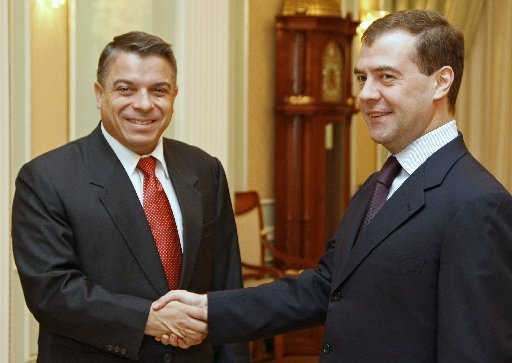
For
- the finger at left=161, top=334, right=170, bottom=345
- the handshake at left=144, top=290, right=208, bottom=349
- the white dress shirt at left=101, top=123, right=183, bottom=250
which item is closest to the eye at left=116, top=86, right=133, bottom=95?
the white dress shirt at left=101, top=123, right=183, bottom=250

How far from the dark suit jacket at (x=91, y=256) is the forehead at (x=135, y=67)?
20cm

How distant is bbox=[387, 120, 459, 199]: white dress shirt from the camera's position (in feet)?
7.58

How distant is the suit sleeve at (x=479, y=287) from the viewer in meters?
2.04

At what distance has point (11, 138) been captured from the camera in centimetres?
421

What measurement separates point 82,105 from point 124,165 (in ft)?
7.57

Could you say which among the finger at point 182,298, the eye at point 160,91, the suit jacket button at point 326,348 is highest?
the eye at point 160,91

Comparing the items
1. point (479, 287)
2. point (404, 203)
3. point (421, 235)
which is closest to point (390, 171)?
point (404, 203)

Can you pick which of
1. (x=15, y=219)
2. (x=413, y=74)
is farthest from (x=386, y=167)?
(x=15, y=219)

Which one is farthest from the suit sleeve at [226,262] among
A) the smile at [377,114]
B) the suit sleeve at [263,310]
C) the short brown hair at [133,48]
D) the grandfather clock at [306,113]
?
the grandfather clock at [306,113]

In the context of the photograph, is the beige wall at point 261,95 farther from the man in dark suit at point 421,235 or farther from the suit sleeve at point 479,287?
the suit sleeve at point 479,287

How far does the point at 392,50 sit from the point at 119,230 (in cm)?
96

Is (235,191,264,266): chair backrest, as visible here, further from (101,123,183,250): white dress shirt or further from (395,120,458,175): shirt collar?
(395,120,458,175): shirt collar

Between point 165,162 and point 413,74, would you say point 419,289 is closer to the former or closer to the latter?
point 413,74

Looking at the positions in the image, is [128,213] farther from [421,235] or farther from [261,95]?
[261,95]
